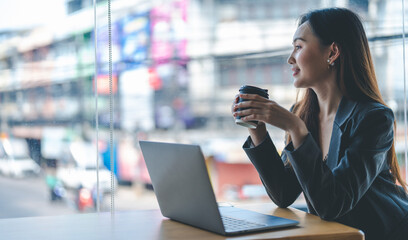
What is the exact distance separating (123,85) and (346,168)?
382 cm

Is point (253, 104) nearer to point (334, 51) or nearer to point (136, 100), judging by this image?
point (334, 51)

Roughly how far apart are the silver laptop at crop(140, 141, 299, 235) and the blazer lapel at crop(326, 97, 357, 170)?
281 millimetres

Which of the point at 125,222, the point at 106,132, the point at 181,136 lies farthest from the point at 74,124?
the point at 181,136

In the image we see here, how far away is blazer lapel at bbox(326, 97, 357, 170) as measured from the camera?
1.19 metres

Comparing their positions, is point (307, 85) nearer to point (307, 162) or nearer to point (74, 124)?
point (307, 162)

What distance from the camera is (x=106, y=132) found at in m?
2.07

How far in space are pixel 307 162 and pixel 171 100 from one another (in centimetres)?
430

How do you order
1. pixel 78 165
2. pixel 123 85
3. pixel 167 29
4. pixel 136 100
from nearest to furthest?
pixel 78 165 → pixel 123 85 → pixel 136 100 → pixel 167 29

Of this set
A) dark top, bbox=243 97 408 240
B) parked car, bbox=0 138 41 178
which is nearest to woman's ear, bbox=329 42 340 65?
dark top, bbox=243 97 408 240

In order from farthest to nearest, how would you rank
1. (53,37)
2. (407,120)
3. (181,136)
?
1. (181,136)
2. (53,37)
3. (407,120)

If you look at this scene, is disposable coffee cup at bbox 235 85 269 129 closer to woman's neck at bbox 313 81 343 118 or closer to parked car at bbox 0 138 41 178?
woman's neck at bbox 313 81 343 118

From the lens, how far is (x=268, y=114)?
1060 millimetres

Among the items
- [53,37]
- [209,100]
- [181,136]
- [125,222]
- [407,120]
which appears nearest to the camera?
[125,222]

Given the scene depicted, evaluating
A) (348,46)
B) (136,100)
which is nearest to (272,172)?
(348,46)
